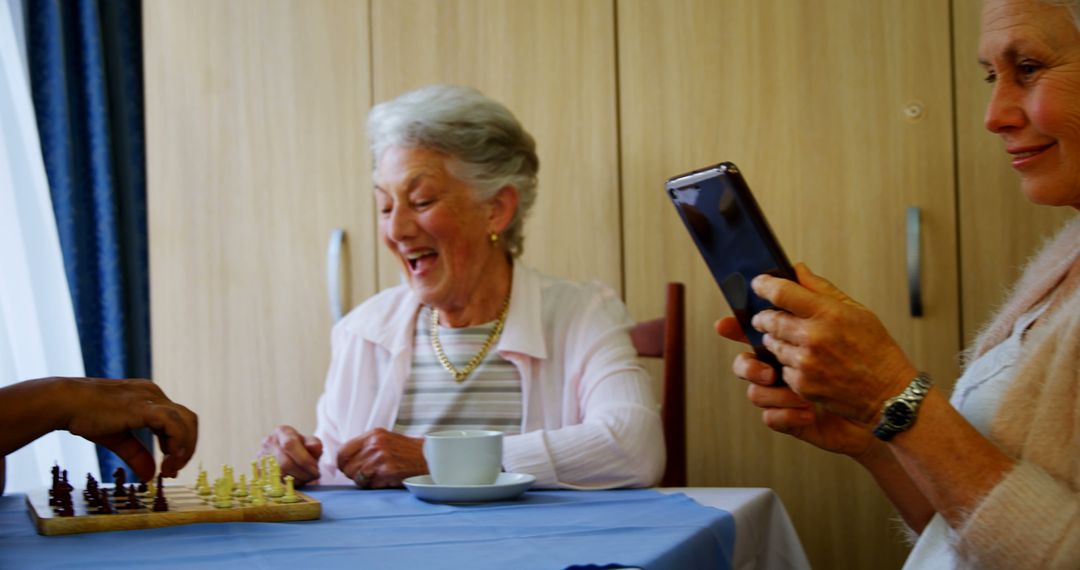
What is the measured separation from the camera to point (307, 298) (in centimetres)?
279

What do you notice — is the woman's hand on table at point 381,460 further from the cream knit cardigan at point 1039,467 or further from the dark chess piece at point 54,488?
the cream knit cardigan at point 1039,467

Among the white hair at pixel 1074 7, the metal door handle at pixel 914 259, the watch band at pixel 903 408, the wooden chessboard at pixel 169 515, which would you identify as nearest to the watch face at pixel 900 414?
the watch band at pixel 903 408

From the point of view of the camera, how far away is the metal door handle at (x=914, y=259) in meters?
2.21

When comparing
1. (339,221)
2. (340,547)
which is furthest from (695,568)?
(339,221)

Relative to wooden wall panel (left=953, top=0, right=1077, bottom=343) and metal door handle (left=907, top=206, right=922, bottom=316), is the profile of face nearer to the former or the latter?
metal door handle (left=907, top=206, right=922, bottom=316)

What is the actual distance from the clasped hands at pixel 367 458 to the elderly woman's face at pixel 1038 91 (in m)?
0.88

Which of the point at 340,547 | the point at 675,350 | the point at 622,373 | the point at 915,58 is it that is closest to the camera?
the point at 340,547

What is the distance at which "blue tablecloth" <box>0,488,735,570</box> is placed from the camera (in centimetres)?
99

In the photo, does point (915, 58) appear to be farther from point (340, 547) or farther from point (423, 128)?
point (340, 547)

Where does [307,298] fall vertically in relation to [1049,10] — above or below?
below

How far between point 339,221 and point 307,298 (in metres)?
0.22

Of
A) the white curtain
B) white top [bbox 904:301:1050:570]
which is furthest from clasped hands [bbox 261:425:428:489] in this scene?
the white curtain

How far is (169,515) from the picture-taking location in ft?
3.84

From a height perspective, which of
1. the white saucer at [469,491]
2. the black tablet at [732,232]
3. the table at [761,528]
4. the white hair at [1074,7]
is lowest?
the table at [761,528]
